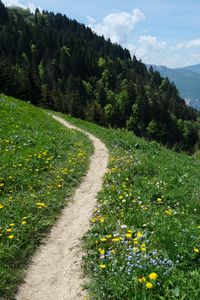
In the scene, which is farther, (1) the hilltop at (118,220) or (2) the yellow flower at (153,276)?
(1) the hilltop at (118,220)

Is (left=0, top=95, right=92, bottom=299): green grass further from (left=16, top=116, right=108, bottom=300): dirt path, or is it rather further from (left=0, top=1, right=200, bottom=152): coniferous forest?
(left=0, top=1, right=200, bottom=152): coniferous forest

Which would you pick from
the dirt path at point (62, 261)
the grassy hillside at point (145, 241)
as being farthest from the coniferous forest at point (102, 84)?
the dirt path at point (62, 261)

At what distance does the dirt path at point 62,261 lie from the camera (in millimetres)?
7445

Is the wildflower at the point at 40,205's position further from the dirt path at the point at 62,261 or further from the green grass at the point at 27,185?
the dirt path at the point at 62,261

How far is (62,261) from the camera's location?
339 inches

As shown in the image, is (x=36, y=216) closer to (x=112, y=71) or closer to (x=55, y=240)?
(x=55, y=240)

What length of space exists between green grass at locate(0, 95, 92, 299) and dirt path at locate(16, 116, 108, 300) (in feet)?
0.83

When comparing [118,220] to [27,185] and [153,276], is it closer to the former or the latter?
[153,276]

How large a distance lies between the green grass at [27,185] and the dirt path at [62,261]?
253 millimetres

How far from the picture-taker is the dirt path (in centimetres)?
744

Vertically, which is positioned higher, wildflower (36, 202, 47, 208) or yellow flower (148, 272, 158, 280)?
yellow flower (148, 272, 158, 280)

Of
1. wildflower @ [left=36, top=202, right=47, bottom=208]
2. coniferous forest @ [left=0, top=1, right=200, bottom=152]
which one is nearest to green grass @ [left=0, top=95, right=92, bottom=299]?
wildflower @ [left=36, top=202, right=47, bottom=208]

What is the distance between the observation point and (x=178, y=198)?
487 inches

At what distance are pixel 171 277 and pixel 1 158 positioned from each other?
9980mm
